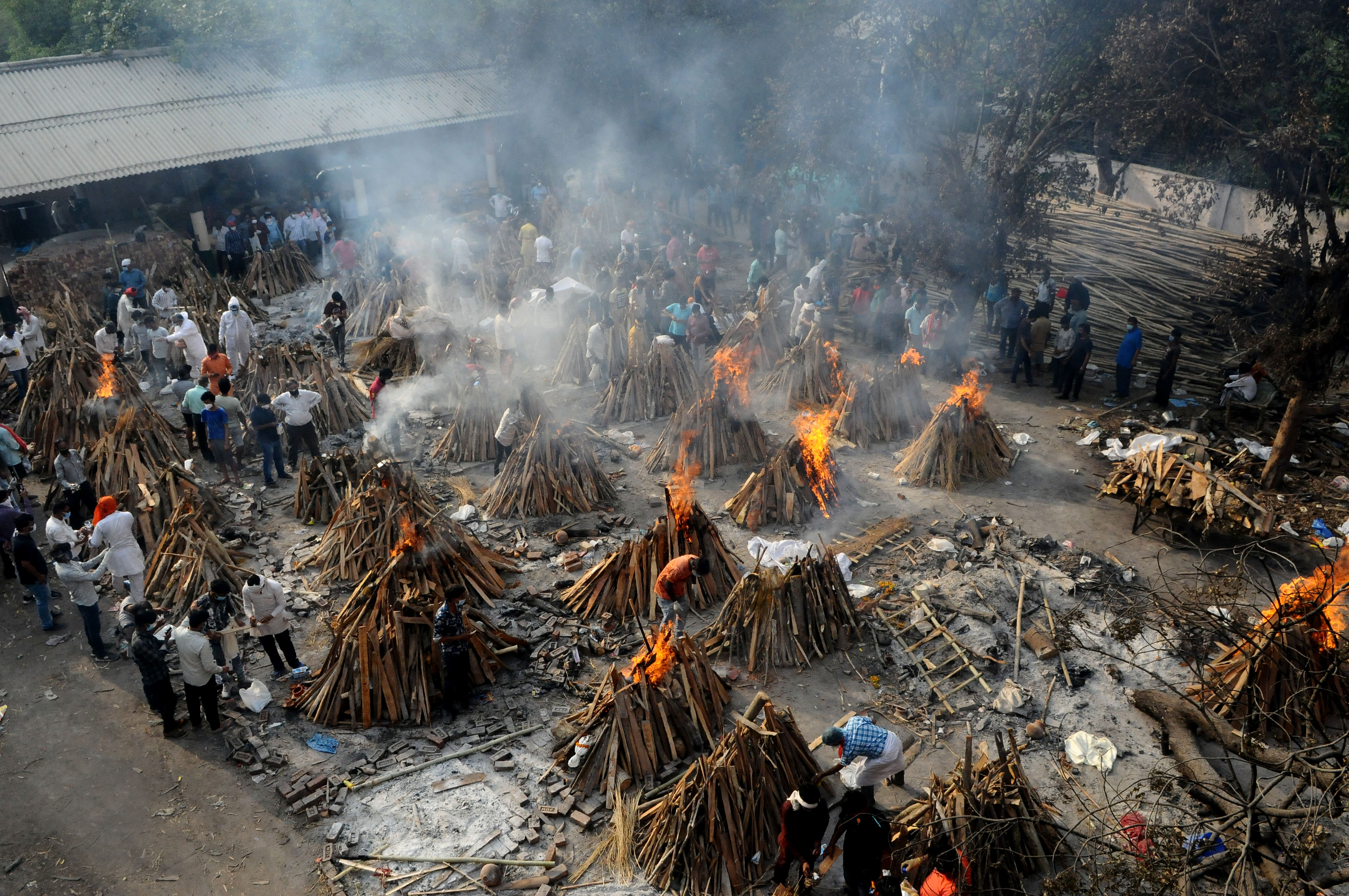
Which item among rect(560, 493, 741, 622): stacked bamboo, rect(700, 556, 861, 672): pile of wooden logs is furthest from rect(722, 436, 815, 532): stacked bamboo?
rect(700, 556, 861, 672): pile of wooden logs

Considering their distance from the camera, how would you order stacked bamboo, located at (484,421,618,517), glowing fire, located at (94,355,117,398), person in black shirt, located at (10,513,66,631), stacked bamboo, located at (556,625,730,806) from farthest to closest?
1. glowing fire, located at (94,355,117,398)
2. stacked bamboo, located at (484,421,618,517)
3. person in black shirt, located at (10,513,66,631)
4. stacked bamboo, located at (556,625,730,806)

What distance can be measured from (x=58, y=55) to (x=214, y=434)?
19.2 meters

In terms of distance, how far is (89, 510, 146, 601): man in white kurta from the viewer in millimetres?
10305

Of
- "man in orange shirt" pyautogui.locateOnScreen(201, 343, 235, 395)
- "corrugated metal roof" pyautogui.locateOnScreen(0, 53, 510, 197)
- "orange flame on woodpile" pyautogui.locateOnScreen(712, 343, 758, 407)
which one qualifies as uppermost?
"corrugated metal roof" pyautogui.locateOnScreen(0, 53, 510, 197)

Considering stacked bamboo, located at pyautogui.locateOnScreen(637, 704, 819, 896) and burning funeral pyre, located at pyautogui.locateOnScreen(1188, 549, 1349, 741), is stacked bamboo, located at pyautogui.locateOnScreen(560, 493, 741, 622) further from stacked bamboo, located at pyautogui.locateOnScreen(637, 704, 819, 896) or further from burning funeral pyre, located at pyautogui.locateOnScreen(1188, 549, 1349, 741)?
burning funeral pyre, located at pyautogui.locateOnScreen(1188, 549, 1349, 741)

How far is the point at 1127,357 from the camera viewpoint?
52.1 feet

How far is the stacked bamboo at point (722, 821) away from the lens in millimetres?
7223

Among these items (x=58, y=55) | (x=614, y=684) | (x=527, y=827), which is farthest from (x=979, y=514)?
(x=58, y=55)

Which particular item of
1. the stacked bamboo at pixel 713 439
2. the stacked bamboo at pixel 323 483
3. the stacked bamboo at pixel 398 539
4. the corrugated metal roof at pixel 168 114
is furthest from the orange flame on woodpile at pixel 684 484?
the corrugated metal roof at pixel 168 114

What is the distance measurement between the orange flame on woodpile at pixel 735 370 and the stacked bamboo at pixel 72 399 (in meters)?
8.60

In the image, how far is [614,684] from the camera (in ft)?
27.3

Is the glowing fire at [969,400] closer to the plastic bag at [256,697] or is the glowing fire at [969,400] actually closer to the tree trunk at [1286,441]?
the tree trunk at [1286,441]

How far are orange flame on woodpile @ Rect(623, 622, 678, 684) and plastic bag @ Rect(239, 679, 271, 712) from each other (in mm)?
3688

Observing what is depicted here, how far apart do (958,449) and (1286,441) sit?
4.25m
